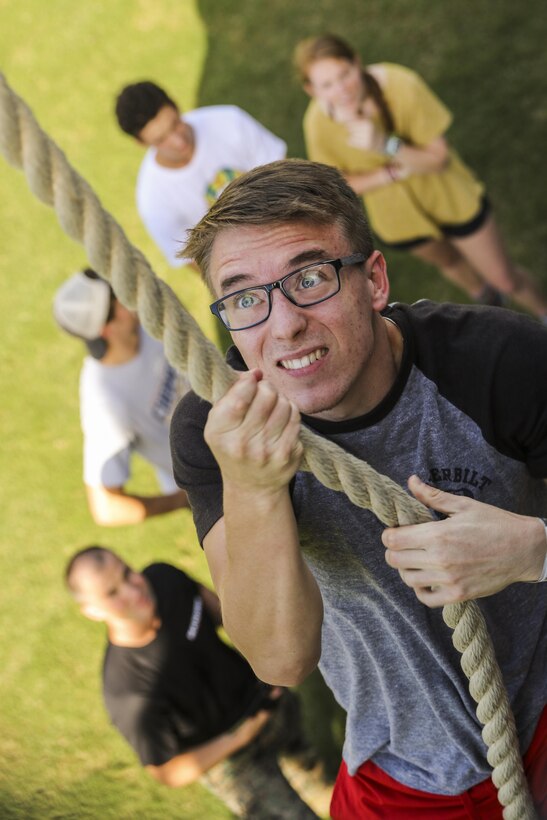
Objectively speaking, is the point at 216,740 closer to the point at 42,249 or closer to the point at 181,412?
the point at 181,412

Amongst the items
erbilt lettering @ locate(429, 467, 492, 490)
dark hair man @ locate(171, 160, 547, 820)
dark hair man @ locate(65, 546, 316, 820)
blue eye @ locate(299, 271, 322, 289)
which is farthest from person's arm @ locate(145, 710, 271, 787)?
blue eye @ locate(299, 271, 322, 289)

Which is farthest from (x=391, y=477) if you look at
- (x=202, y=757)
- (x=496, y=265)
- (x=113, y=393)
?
(x=496, y=265)

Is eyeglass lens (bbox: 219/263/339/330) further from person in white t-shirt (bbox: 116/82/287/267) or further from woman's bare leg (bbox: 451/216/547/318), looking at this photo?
woman's bare leg (bbox: 451/216/547/318)

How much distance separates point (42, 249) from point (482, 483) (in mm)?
5517

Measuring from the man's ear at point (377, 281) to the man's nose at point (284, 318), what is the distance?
23cm

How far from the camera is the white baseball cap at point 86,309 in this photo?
3908 mm

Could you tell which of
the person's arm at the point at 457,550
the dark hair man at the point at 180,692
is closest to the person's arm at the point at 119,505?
the dark hair man at the point at 180,692

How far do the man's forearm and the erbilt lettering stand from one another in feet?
1.34

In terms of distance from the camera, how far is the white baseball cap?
12.8ft

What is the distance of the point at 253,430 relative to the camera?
1.46 m

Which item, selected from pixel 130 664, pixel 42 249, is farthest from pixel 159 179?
pixel 42 249

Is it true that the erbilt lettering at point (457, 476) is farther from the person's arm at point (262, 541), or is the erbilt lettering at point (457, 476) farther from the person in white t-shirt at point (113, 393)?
the person in white t-shirt at point (113, 393)

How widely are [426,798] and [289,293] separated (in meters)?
1.24

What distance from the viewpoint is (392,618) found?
2.05m
